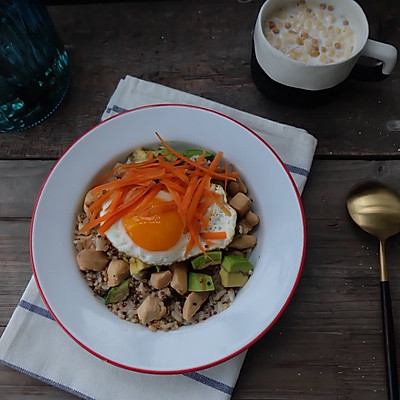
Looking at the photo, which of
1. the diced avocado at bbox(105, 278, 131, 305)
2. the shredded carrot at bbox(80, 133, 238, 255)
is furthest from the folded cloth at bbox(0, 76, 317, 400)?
the shredded carrot at bbox(80, 133, 238, 255)

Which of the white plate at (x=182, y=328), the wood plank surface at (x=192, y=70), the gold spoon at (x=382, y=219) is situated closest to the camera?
the white plate at (x=182, y=328)

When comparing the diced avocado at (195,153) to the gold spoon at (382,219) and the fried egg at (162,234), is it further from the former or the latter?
the gold spoon at (382,219)

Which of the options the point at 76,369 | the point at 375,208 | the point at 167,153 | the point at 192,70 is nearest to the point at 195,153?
the point at 167,153

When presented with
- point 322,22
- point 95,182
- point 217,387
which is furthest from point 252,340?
point 322,22

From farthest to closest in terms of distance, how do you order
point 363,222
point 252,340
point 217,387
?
1. point 363,222
2. point 217,387
3. point 252,340

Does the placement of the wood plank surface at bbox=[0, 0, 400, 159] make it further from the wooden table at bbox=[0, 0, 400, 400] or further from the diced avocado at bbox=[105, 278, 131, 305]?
the diced avocado at bbox=[105, 278, 131, 305]

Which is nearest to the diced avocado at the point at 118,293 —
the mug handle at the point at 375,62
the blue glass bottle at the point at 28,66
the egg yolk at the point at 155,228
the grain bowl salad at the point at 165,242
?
the grain bowl salad at the point at 165,242

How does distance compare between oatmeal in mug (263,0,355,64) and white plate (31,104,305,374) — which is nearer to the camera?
white plate (31,104,305,374)

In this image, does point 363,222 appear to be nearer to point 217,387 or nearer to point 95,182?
point 217,387
